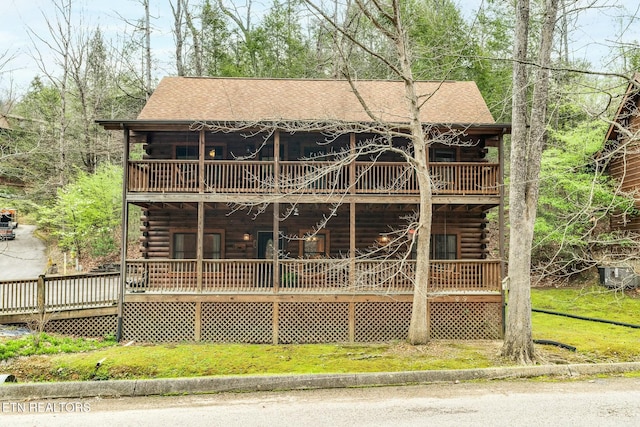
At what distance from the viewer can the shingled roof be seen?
14.7 meters

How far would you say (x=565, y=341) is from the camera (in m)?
11.5

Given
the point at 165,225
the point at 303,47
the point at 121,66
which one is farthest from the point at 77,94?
the point at 165,225

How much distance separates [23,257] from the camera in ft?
85.6

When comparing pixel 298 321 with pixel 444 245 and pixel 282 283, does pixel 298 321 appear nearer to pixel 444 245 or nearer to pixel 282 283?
pixel 282 283

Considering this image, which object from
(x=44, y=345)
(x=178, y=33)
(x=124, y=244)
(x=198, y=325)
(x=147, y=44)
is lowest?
(x=44, y=345)

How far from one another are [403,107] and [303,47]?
49.4ft

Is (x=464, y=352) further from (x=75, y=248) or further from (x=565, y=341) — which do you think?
(x=75, y=248)

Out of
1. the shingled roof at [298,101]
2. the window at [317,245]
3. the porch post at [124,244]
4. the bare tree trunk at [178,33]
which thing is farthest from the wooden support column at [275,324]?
the bare tree trunk at [178,33]

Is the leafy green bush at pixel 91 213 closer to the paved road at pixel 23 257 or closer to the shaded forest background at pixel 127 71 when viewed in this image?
the shaded forest background at pixel 127 71

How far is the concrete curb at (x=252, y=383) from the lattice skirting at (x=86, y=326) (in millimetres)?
5385

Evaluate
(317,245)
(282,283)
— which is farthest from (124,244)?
(317,245)

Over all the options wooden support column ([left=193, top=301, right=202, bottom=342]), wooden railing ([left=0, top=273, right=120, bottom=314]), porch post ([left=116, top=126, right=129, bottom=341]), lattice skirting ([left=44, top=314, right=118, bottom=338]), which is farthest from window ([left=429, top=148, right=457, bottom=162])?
lattice skirting ([left=44, top=314, right=118, bottom=338])

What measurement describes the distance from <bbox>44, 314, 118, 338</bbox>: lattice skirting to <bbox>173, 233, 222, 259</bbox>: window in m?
3.37

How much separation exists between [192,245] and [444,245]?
9.42 m
